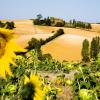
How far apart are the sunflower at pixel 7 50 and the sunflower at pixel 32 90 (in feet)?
1.02

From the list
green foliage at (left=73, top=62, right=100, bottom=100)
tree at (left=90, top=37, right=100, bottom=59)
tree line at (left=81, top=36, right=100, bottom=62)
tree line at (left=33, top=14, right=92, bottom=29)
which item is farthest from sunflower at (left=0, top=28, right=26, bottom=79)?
tree line at (left=33, top=14, right=92, bottom=29)

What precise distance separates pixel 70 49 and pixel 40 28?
22434 millimetres

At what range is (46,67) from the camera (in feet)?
51.5

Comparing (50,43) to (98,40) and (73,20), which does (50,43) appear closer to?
(98,40)

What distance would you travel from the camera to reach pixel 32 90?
186 cm

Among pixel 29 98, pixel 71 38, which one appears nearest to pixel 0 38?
pixel 29 98

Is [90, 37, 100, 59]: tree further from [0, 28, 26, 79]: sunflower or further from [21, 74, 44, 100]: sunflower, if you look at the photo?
[0, 28, 26, 79]: sunflower

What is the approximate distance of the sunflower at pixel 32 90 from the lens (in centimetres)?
175

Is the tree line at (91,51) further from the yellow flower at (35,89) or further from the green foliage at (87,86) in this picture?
the yellow flower at (35,89)

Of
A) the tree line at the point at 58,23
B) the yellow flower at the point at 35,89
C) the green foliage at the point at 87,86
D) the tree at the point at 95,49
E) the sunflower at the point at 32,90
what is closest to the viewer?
the sunflower at the point at 32,90

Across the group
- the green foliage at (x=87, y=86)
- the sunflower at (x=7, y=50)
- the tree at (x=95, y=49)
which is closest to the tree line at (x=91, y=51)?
the tree at (x=95, y=49)

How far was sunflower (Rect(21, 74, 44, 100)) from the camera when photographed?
69.1 inches

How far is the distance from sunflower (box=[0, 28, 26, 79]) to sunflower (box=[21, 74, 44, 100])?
31 cm

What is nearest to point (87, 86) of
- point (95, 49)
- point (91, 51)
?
point (91, 51)
